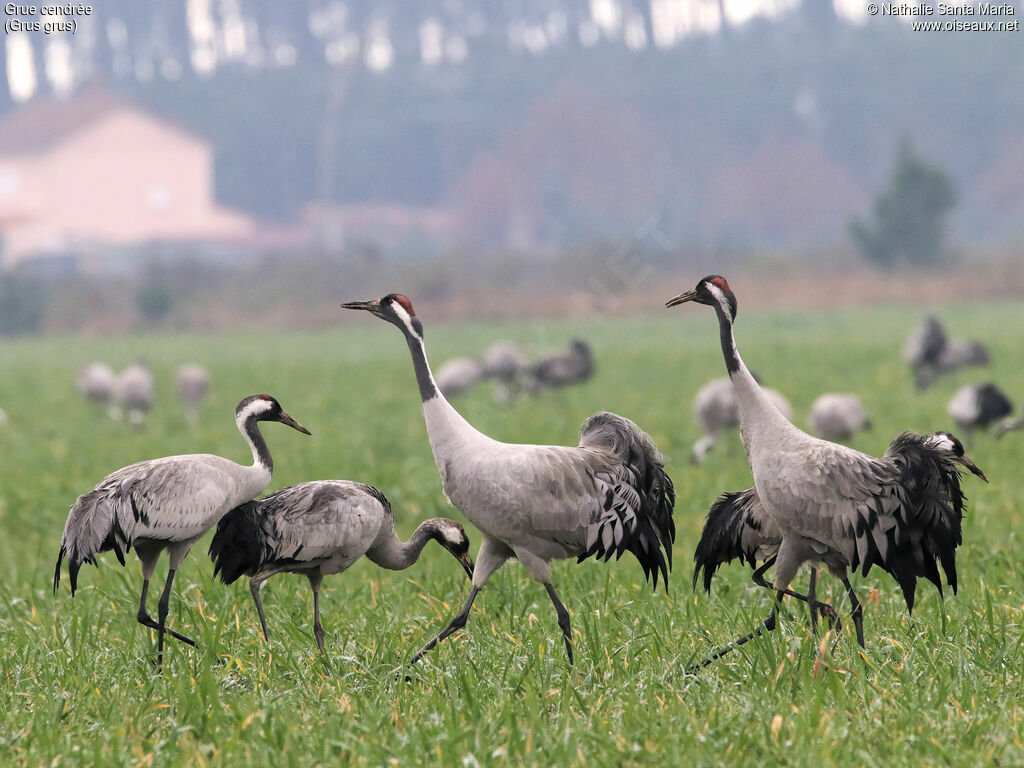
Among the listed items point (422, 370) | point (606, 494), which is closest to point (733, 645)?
point (606, 494)

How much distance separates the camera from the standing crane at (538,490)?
525 cm

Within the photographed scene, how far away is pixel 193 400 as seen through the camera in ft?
65.4

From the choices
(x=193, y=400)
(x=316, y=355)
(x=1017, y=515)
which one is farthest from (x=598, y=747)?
(x=316, y=355)

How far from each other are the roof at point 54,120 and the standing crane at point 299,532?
75060mm

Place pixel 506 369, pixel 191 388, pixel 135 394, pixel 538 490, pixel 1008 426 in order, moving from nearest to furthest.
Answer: pixel 538 490
pixel 1008 426
pixel 135 394
pixel 191 388
pixel 506 369

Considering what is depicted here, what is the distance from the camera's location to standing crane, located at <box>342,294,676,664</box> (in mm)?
5254

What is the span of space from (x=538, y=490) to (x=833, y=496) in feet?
3.82

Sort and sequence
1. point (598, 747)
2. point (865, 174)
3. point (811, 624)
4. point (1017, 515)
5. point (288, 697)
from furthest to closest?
point (865, 174)
point (1017, 515)
point (811, 624)
point (288, 697)
point (598, 747)

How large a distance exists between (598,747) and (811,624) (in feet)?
5.51

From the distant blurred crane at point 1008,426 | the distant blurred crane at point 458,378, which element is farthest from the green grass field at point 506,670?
the distant blurred crane at point 458,378

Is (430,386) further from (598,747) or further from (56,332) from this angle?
(56,332)

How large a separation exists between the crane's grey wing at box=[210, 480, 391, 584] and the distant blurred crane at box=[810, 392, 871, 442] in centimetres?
870

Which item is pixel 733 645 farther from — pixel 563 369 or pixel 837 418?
pixel 563 369

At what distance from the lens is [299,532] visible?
565cm
